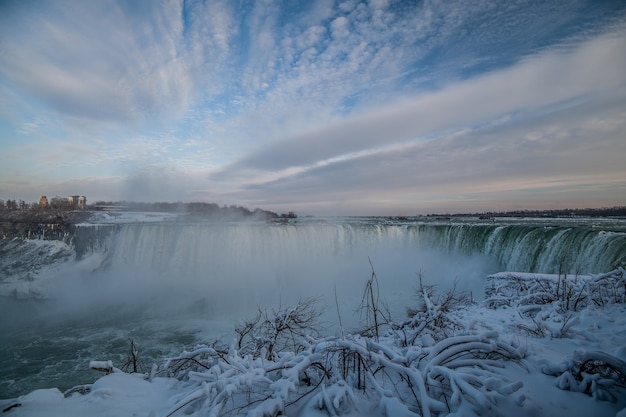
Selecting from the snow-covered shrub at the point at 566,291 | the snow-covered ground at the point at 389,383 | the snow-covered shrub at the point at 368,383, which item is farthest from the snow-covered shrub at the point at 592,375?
the snow-covered shrub at the point at 566,291

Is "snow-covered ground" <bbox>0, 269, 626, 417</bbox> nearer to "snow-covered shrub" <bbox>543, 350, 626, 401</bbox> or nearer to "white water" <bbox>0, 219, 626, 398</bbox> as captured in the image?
"snow-covered shrub" <bbox>543, 350, 626, 401</bbox>

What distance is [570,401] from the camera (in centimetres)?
189

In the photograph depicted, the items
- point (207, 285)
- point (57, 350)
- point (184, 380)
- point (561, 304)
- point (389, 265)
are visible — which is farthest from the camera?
point (389, 265)

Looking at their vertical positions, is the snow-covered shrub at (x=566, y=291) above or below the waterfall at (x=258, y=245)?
above

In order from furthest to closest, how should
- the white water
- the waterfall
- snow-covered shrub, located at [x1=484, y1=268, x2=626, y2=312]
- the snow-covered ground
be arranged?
the waterfall < the white water < snow-covered shrub, located at [x1=484, y1=268, x2=626, y2=312] < the snow-covered ground

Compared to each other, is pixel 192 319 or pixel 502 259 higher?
pixel 502 259

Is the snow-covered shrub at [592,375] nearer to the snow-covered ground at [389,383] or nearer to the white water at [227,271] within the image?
the snow-covered ground at [389,383]

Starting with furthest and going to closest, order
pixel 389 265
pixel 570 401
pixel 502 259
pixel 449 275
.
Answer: pixel 389 265, pixel 449 275, pixel 502 259, pixel 570 401

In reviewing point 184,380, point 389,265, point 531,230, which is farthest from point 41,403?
point 389,265

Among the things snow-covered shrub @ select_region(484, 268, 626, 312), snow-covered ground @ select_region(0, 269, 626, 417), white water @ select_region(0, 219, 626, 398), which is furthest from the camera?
white water @ select_region(0, 219, 626, 398)

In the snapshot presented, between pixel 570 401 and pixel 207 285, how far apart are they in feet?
72.0

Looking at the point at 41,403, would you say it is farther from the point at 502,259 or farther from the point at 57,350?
the point at 502,259

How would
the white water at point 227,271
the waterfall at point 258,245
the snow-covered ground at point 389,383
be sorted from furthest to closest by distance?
the waterfall at point 258,245 → the white water at point 227,271 → the snow-covered ground at point 389,383

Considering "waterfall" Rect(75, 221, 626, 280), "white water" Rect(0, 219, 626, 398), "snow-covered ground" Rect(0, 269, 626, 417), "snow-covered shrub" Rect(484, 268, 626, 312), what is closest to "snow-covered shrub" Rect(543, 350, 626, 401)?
"snow-covered ground" Rect(0, 269, 626, 417)
